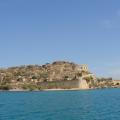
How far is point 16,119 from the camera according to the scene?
4575 centimetres

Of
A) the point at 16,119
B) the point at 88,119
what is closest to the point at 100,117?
the point at 88,119

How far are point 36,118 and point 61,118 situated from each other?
3121 mm

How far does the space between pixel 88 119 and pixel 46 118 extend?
514 centimetres

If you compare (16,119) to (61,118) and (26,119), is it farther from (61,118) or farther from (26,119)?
(61,118)

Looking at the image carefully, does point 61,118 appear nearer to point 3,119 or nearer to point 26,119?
point 26,119

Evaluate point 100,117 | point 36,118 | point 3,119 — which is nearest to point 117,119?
point 100,117

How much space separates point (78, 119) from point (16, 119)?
7.26 metres

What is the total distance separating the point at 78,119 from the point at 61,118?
209 cm

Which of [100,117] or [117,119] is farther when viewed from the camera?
[100,117]

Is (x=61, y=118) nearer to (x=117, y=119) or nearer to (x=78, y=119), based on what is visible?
(x=78, y=119)

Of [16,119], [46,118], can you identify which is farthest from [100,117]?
[16,119]

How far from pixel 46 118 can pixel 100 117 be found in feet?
21.3

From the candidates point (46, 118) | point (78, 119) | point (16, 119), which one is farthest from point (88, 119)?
point (16, 119)

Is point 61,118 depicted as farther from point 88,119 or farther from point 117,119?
point 117,119
